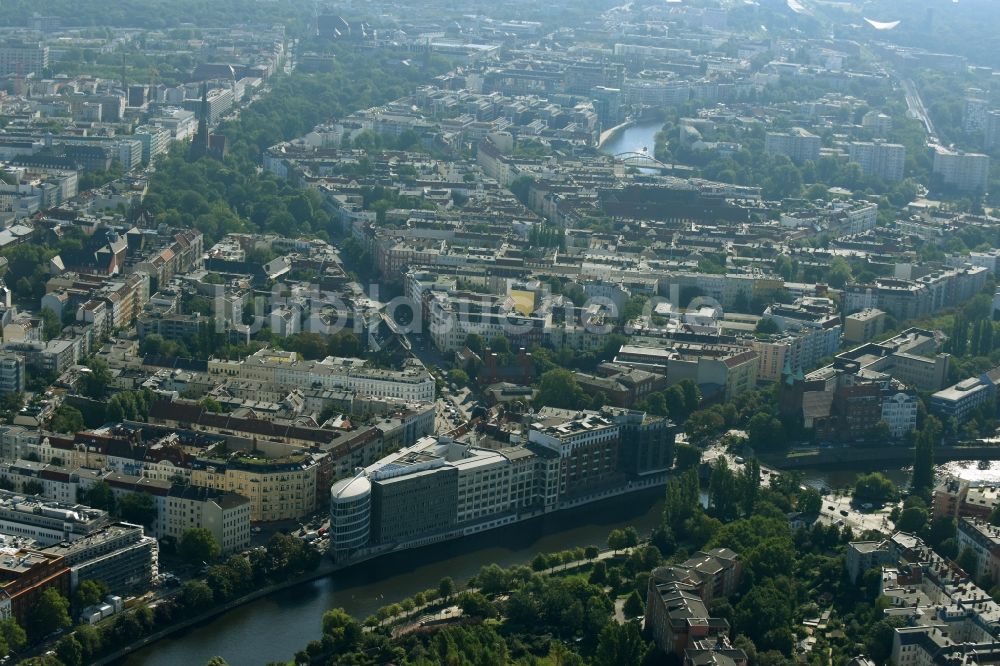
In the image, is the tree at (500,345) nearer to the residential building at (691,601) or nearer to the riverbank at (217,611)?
the riverbank at (217,611)

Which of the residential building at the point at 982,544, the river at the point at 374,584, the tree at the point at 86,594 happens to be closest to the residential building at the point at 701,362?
the river at the point at 374,584

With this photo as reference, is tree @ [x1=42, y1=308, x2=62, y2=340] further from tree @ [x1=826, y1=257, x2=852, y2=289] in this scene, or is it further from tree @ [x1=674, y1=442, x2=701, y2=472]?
tree @ [x1=826, y1=257, x2=852, y2=289]

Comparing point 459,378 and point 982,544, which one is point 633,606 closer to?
point 982,544

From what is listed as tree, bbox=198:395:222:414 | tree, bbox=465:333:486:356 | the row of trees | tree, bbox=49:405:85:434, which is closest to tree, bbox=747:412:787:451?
tree, bbox=465:333:486:356

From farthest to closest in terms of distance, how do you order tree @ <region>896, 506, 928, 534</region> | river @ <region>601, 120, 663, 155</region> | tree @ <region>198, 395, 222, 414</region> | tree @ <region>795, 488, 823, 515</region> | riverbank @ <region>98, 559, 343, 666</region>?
river @ <region>601, 120, 663, 155</region> → tree @ <region>198, 395, 222, 414</region> → tree @ <region>795, 488, 823, 515</region> → tree @ <region>896, 506, 928, 534</region> → riverbank @ <region>98, 559, 343, 666</region>

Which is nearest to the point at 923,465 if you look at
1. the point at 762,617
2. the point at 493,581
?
the point at 762,617

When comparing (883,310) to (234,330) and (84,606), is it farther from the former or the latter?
(84,606)
